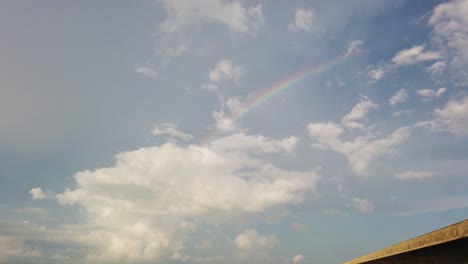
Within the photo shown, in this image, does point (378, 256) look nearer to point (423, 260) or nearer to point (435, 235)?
point (423, 260)

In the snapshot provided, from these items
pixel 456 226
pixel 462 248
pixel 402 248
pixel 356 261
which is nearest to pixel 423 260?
pixel 402 248

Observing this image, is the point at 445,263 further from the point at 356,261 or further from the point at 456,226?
the point at 356,261

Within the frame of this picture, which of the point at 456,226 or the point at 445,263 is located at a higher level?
the point at 456,226

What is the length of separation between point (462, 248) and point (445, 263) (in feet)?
2.96

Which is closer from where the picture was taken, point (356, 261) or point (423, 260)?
point (423, 260)

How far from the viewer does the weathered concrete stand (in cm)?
761

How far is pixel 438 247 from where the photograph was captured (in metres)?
9.09

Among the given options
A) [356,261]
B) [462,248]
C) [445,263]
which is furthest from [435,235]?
[356,261]

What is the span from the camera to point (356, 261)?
1772 centimetres

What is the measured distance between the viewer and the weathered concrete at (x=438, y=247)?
7.61 metres

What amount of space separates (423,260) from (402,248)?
68cm

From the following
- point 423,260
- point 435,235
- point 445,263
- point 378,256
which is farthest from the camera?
point 378,256

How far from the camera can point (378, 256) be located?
13367 mm

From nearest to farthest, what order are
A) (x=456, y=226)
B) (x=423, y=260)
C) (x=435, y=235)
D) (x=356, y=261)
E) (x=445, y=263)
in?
(x=456, y=226), (x=435, y=235), (x=445, y=263), (x=423, y=260), (x=356, y=261)
